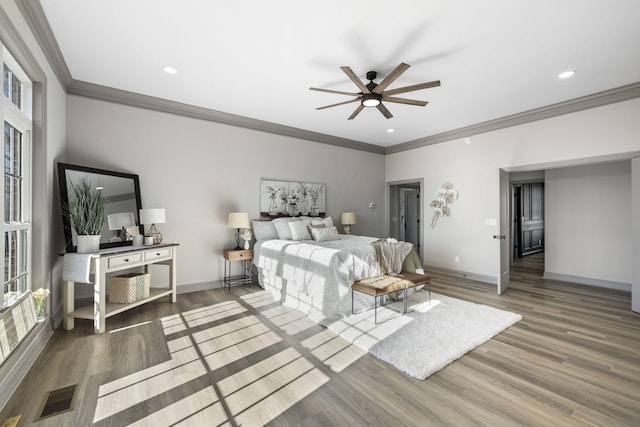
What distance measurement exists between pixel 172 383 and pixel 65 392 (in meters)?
0.70

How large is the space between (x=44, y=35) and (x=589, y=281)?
812 cm

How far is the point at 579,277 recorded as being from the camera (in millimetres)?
5078

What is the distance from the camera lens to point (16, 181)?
2459 mm

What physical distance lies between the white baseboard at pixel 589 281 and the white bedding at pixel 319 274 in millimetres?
4069

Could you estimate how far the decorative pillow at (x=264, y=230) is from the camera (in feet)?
15.7

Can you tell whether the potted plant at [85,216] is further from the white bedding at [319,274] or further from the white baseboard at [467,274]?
the white baseboard at [467,274]

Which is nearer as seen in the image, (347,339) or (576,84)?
(347,339)

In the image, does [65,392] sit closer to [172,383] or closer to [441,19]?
[172,383]

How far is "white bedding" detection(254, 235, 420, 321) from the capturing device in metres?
3.30

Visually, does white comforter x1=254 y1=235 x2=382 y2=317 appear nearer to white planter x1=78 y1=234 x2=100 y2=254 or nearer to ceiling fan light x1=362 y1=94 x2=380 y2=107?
ceiling fan light x1=362 y1=94 x2=380 y2=107

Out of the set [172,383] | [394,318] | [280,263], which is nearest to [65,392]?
[172,383]

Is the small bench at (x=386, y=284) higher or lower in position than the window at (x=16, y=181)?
lower

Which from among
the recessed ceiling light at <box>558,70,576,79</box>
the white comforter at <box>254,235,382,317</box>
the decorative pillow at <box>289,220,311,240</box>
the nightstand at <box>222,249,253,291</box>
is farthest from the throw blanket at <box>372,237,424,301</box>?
the recessed ceiling light at <box>558,70,576,79</box>

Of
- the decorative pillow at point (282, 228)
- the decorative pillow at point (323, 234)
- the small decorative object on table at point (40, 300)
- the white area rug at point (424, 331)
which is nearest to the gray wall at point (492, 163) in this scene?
the white area rug at point (424, 331)
